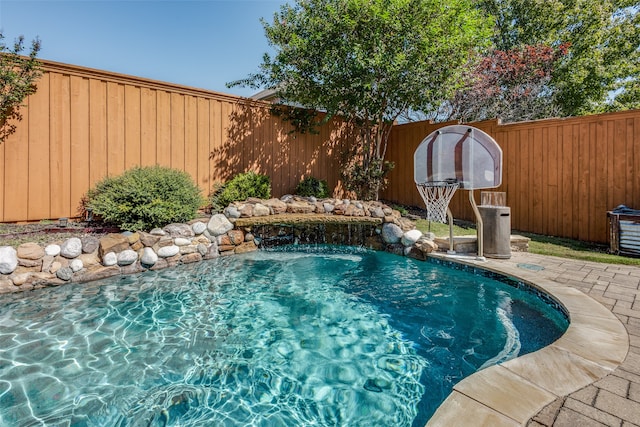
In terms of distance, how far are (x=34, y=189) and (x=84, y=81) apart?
6.16 feet

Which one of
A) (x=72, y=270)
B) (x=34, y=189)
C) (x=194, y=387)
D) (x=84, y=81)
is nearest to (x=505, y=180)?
(x=194, y=387)

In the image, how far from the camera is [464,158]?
4395 mm

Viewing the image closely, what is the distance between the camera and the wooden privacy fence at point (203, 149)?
15.7 feet

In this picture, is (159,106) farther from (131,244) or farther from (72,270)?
(72,270)

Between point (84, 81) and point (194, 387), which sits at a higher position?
point (84, 81)

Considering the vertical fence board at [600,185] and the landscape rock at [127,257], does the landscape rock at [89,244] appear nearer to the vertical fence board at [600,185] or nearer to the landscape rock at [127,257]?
the landscape rock at [127,257]

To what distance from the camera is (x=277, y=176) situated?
A: 24.2ft

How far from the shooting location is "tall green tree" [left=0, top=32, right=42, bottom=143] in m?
4.26

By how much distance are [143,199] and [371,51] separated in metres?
4.74

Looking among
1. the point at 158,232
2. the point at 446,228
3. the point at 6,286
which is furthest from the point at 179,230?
the point at 446,228

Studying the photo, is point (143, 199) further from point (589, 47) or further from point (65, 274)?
point (589, 47)

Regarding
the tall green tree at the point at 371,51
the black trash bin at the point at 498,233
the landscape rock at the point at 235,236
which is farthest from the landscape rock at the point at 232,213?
the black trash bin at the point at 498,233

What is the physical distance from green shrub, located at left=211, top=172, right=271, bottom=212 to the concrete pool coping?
5.23 m

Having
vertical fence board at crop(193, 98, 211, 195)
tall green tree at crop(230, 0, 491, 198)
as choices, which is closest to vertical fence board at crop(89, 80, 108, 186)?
vertical fence board at crop(193, 98, 211, 195)
